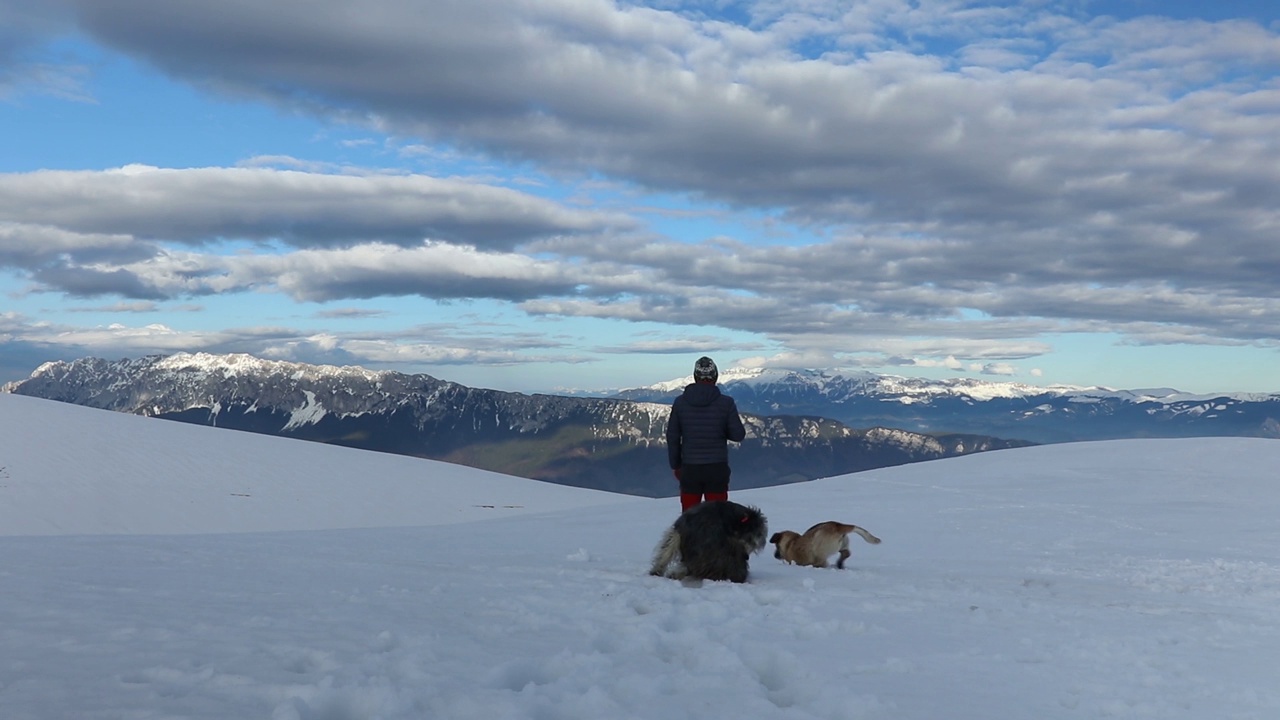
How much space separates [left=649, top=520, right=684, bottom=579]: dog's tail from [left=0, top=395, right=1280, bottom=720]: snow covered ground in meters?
0.28

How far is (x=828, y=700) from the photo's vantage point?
406 cm

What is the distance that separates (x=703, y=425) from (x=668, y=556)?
1.79m

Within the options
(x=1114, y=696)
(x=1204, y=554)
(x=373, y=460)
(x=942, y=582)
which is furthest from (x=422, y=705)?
(x=373, y=460)

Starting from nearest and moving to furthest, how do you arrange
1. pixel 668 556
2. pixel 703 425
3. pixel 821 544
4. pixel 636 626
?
pixel 636 626 → pixel 668 556 → pixel 821 544 → pixel 703 425

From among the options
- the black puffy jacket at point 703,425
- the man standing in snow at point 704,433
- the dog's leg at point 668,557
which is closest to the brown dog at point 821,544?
the man standing in snow at point 704,433

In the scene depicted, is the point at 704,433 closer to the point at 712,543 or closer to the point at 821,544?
the point at 821,544

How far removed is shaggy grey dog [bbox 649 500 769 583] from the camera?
7.64 m

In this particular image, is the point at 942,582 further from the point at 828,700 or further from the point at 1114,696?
the point at 828,700

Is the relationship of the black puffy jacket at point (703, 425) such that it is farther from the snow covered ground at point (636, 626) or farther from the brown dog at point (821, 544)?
the snow covered ground at point (636, 626)

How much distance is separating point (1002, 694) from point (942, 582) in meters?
4.01

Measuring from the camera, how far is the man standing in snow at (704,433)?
9.11 meters

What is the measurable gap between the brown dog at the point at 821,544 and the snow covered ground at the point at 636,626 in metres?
0.30

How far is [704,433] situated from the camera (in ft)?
30.3

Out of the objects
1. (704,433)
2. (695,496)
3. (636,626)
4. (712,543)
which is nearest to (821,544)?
(695,496)
